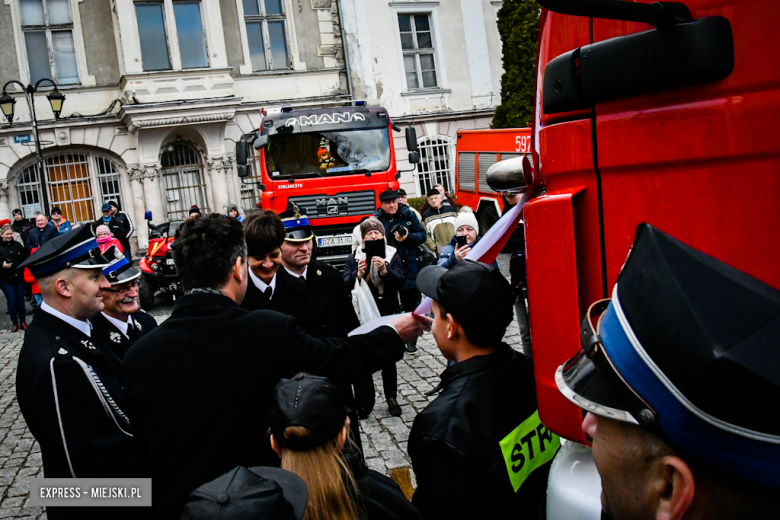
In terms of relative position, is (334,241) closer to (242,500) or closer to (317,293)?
(317,293)

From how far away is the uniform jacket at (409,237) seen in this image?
7.58 m

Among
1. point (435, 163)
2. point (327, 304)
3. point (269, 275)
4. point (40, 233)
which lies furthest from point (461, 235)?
point (435, 163)

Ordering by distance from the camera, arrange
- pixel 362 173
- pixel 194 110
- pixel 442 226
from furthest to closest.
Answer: pixel 194 110 < pixel 362 173 < pixel 442 226

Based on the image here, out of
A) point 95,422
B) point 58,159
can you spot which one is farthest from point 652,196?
point 58,159

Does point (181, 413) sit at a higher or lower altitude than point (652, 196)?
lower

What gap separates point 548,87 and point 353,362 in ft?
4.14

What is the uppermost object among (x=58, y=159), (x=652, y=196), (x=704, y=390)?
(x=58, y=159)

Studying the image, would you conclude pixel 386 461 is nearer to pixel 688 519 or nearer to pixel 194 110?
pixel 688 519

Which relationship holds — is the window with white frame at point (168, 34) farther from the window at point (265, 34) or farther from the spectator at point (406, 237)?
the spectator at point (406, 237)

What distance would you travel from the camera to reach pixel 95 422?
260 centimetres

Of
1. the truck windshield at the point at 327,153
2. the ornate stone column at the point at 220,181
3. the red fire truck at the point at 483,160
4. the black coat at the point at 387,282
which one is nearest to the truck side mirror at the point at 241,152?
the truck windshield at the point at 327,153

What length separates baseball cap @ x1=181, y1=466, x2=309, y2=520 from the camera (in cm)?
142

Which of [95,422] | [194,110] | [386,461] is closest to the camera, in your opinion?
[95,422]

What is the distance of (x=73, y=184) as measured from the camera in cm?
1986
